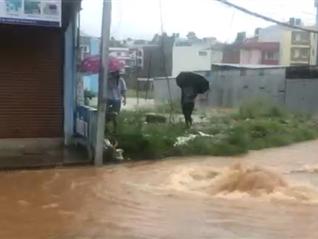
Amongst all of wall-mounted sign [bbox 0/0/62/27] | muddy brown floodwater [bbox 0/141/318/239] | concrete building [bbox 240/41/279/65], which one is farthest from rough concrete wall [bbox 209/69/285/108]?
concrete building [bbox 240/41/279/65]

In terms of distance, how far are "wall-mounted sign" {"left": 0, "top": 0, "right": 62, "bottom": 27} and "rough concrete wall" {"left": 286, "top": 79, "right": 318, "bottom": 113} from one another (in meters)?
17.1

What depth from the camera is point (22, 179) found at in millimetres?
11445

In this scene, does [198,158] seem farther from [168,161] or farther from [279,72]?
[279,72]

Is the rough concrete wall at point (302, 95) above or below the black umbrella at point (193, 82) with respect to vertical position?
below

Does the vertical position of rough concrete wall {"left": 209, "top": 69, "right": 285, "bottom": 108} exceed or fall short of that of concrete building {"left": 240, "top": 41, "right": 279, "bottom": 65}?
it falls short

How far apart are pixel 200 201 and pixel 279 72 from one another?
22.2 meters

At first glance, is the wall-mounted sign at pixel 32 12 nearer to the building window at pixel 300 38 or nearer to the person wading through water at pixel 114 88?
the person wading through water at pixel 114 88

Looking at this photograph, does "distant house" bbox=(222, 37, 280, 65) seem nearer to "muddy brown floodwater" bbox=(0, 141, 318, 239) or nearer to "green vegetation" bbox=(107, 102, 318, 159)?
"green vegetation" bbox=(107, 102, 318, 159)

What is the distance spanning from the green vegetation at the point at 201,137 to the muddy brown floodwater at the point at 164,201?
0.72 meters

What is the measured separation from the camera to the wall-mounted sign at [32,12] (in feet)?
41.3

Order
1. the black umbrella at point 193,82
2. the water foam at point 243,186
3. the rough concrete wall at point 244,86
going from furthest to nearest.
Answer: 1. the rough concrete wall at point 244,86
2. the black umbrella at point 193,82
3. the water foam at point 243,186

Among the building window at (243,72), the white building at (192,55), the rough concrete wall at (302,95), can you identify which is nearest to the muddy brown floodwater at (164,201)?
the rough concrete wall at (302,95)

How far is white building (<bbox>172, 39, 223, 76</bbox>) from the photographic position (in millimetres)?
64787

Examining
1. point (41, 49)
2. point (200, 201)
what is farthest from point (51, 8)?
point (200, 201)
